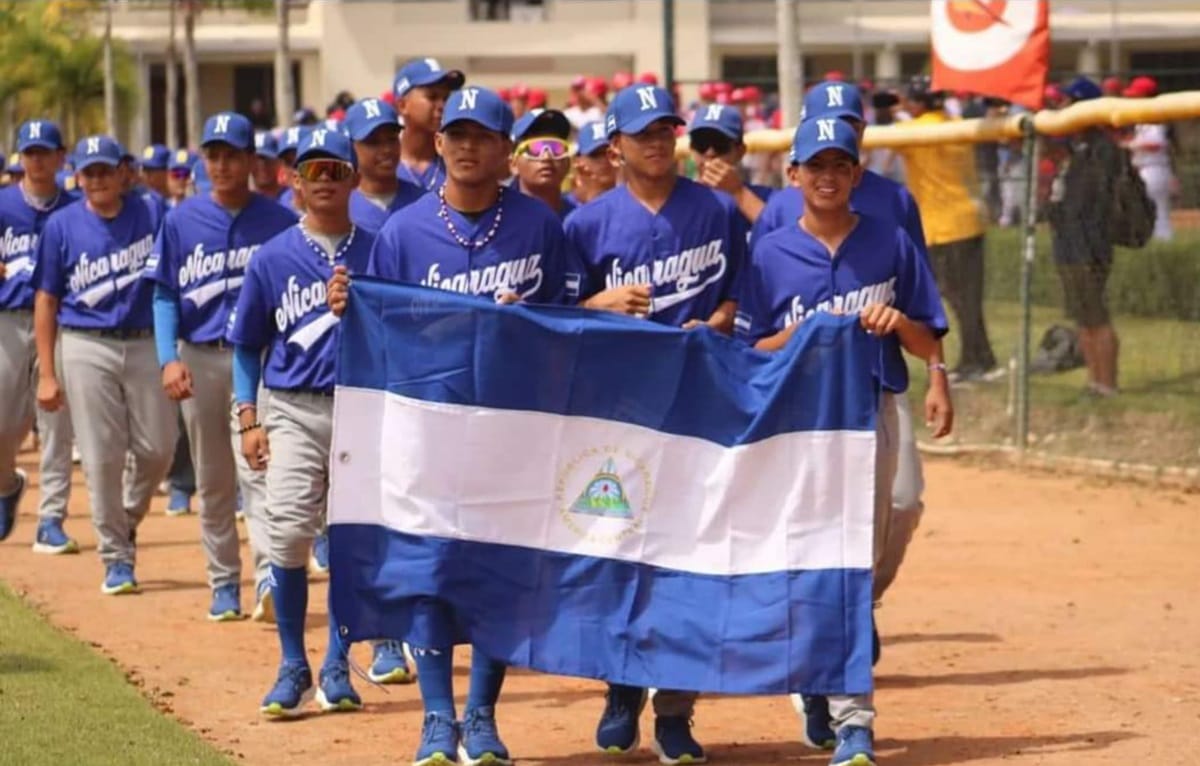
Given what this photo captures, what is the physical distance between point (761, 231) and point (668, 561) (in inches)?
71.0

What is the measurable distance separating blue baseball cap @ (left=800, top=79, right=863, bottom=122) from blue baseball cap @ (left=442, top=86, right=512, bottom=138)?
1.29 m

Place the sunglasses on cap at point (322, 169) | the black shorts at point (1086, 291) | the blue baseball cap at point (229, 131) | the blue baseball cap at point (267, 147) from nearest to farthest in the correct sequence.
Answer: the sunglasses on cap at point (322, 169) < the blue baseball cap at point (229, 131) < the blue baseball cap at point (267, 147) < the black shorts at point (1086, 291)

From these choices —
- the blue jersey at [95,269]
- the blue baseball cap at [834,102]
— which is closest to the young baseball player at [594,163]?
the blue jersey at [95,269]

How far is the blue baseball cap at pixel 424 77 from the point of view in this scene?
37.1ft

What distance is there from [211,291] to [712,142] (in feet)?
8.50

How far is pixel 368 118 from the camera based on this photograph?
1032 cm

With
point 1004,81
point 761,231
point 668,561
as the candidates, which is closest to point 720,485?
point 668,561

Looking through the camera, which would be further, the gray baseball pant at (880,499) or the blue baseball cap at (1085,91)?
the blue baseball cap at (1085,91)

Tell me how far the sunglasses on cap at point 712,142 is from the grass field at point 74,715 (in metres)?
3.19

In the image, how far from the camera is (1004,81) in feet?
54.9

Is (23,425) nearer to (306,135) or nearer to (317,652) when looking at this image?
(317,652)

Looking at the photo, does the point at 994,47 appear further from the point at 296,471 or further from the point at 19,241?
the point at 296,471

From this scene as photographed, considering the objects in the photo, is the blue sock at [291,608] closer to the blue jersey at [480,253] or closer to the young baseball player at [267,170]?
the blue jersey at [480,253]

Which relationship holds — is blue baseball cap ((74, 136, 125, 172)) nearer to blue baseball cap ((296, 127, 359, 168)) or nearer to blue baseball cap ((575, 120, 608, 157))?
blue baseball cap ((575, 120, 608, 157))
